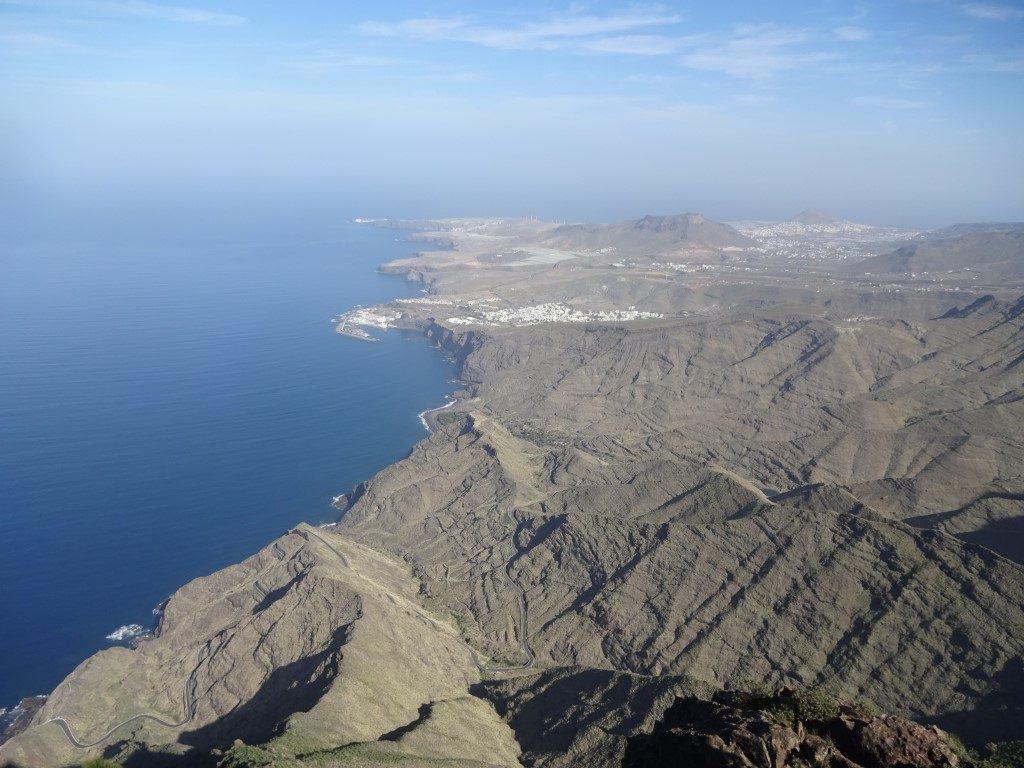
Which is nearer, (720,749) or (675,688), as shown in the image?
(720,749)

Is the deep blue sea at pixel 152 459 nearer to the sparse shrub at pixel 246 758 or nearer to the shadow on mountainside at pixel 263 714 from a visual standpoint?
the shadow on mountainside at pixel 263 714

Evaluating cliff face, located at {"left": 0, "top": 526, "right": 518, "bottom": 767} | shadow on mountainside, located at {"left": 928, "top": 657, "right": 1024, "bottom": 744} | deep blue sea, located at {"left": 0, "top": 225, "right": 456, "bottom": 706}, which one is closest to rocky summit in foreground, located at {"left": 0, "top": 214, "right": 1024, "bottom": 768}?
shadow on mountainside, located at {"left": 928, "top": 657, "right": 1024, "bottom": 744}

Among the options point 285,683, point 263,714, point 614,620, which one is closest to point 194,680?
point 285,683

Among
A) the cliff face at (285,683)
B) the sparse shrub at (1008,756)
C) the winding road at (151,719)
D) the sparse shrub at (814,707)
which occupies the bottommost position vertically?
the winding road at (151,719)

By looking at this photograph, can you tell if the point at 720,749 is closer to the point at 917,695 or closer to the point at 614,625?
the point at 917,695

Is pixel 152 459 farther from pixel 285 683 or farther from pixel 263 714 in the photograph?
pixel 263 714

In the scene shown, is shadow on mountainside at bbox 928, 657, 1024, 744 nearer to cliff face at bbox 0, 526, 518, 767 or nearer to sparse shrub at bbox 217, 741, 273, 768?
cliff face at bbox 0, 526, 518, 767

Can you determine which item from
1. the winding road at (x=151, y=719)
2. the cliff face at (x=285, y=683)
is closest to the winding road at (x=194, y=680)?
the winding road at (x=151, y=719)

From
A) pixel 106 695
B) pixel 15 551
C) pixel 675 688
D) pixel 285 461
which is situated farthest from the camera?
pixel 285 461

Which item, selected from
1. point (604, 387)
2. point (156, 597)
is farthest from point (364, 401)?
point (156, 597)
